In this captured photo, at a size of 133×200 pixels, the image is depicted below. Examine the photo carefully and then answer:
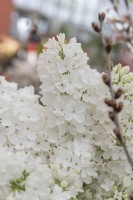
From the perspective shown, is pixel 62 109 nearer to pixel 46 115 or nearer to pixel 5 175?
pixel 46 115

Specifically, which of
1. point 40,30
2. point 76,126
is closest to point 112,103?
point 76,126

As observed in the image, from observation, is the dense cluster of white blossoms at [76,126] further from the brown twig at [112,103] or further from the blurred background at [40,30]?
the blurred background at [40,30]

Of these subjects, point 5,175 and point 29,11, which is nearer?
point 5,175

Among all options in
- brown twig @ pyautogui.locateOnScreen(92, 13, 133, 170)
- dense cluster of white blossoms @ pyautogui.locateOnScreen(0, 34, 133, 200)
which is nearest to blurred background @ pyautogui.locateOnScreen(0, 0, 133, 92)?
dense cluster of white blossoms @ pyautogui.locateOnScreen(0, 34, 133, 200)

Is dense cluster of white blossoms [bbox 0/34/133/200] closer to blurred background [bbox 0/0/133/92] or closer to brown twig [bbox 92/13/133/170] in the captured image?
brown twig [bbox 92/13/133/170]

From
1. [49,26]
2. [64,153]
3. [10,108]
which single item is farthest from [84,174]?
[49,26]

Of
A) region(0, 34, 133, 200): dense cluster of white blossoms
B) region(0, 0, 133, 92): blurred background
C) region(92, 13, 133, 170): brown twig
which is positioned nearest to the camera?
region(92, 13, 133, 170): brown twig
